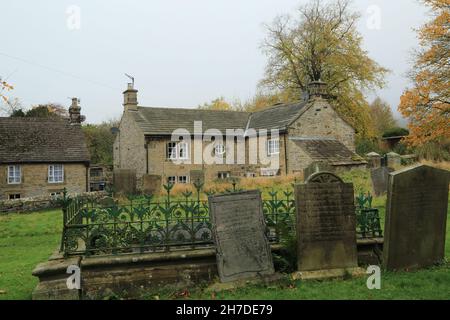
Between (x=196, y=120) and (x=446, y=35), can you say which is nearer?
(x=446, y=35)

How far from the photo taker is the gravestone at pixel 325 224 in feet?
25.1

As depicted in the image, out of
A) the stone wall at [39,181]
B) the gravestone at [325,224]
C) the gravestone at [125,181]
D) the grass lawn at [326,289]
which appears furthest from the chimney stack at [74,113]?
the gravestone at [325,224]

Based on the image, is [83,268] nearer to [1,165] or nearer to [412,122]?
[412,122]

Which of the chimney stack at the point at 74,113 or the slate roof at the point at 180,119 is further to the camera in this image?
the chimney stack at the point at 74,113

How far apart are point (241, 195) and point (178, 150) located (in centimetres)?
2405

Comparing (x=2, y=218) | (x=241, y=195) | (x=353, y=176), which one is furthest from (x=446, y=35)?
(x=2, y=218)

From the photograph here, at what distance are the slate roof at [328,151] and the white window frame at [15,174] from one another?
20.6 meters

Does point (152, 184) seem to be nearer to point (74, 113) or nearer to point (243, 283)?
point (74, 113)

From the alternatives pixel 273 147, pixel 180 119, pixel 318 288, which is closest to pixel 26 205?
pixel 180 119

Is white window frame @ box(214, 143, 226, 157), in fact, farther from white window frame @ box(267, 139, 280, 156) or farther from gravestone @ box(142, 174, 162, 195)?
gravestone @ box(142, 174, 162, 195)

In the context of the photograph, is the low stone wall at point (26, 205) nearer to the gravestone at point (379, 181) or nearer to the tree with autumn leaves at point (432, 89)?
the gravestone at point (379, 181)

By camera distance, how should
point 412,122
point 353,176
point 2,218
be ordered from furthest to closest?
point 412,122, point 353,176, point 2,218

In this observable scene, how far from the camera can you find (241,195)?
7.69 metres

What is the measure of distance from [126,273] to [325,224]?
3.88 meters
